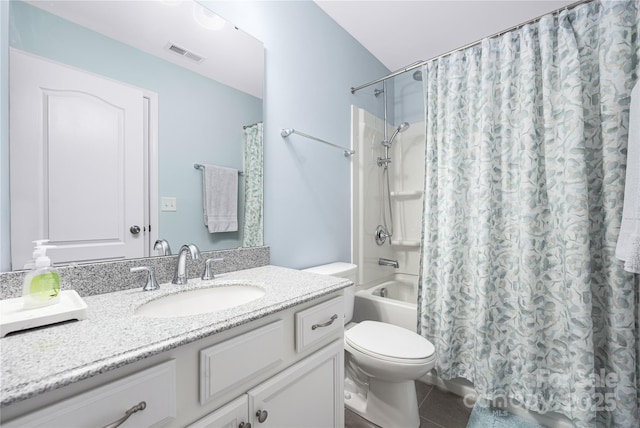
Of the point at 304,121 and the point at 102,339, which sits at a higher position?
the point at 304,121

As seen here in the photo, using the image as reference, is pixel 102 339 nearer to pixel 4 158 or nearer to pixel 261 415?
pixel 261 415

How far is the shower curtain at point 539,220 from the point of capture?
48.4 inches

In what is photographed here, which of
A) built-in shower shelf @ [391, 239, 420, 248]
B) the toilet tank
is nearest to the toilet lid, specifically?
the toilet tank

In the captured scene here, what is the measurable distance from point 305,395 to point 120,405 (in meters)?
0.56

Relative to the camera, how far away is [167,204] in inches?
42.4

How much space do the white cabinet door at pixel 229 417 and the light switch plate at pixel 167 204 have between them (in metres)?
0.72

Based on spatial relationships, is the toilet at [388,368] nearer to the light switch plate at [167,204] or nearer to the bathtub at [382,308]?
the bathtub at [382,308]

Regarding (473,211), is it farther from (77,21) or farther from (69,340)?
(77,21)

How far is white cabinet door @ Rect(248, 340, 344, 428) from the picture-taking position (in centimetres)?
77

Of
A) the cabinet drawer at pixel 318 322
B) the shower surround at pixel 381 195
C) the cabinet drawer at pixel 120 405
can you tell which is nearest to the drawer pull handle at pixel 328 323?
the cabinet drawer at pixel 318 322

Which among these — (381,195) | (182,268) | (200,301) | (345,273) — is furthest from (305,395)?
(381,195)

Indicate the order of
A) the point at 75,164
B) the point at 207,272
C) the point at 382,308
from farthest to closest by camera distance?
the point at 382,308 → the point at 207,272 → the point at 75,164

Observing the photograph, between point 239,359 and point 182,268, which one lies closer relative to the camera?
point 239,359

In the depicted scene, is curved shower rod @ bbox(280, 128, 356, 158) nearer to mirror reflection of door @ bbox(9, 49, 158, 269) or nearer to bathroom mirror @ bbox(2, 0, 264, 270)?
bathroom mirror @ bbox(2, 0, 264, 270)
